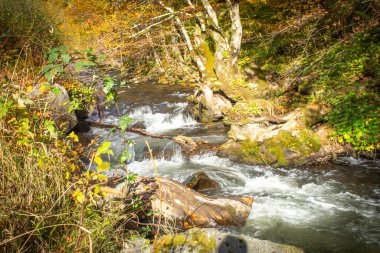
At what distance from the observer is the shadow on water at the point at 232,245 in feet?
8.70

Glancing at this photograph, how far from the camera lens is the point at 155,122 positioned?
37.8 ft

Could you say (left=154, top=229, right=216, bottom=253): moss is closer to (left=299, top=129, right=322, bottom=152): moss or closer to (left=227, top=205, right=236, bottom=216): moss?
(left=227, top=205, right=236, bottom=216): moss

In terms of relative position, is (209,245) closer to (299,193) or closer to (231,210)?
(231,210)

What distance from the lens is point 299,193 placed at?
6.16 m

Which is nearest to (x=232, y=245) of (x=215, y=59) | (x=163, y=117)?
(x=215, y=59)

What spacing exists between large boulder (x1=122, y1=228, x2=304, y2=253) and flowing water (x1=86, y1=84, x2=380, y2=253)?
4.26ft

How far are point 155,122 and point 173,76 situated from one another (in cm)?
628

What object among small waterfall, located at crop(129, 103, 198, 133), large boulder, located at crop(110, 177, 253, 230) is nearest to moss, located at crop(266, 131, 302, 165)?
large boulder, located at crop(110, 177, 253, 230)

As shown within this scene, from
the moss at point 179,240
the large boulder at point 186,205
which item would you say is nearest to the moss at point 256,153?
the large boulder at point 186,205

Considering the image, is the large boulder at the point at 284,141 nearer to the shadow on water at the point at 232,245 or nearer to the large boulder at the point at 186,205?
the large boulder at the point at 186,205

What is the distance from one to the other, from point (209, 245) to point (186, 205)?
1.89 m

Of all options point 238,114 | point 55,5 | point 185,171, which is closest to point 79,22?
point 55,5

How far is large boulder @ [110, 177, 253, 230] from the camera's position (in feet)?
13.2

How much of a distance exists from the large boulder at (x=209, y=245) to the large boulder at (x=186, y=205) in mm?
984
